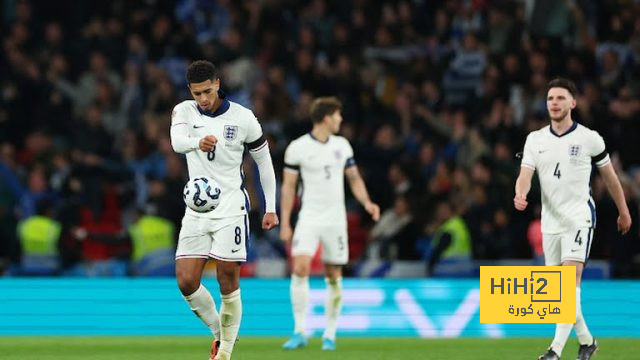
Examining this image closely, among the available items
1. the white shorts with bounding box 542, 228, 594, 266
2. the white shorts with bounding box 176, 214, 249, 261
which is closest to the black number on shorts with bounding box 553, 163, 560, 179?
the white shorts with bounding box 542, 228, 594, 266

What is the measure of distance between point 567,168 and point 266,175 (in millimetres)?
2398

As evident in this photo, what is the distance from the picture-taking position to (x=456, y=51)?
2061 cm

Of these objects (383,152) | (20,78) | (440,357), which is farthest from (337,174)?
(20,78)

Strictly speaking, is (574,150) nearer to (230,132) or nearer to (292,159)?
(230,132)

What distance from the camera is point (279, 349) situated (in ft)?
45.2

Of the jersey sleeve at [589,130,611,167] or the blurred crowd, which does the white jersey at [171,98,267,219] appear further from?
the blurred crowd

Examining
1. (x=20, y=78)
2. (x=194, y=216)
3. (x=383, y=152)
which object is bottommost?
(x=194, y=216)

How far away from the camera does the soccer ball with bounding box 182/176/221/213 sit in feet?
34.5

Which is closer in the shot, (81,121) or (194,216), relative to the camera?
(194,216)

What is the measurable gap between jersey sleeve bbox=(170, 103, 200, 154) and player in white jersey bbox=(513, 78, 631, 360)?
8.86 ft

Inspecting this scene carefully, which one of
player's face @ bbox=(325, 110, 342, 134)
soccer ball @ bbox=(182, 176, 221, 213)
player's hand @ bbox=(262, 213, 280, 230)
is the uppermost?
player's face @ bbox=(325, 110, 342, 134)

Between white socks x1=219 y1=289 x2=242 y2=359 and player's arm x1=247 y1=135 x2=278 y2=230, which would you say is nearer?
white socks x1=219 y1=289 x2=242 y2=359

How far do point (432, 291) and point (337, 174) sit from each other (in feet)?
7.76

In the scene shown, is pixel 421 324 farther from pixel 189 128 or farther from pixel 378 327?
pixel 189 128
